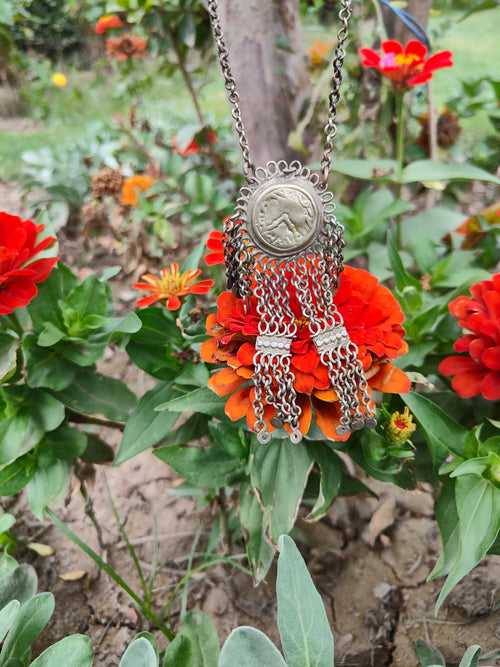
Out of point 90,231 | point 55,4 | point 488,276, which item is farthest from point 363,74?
point 55,4

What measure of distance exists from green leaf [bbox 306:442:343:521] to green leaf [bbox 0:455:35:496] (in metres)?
0.41

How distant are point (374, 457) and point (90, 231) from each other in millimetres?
1303

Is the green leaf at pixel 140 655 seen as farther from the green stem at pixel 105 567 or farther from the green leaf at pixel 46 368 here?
the green leaf at pixel 46 368

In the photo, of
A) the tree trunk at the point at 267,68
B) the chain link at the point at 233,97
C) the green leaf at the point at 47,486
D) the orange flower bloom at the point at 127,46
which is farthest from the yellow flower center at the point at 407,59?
the orange flower bloom at the point at 127,46

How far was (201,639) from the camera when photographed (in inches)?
29.1

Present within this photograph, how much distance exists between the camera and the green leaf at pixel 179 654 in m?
0.66

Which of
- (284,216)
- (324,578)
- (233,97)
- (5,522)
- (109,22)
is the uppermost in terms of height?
(109,22)

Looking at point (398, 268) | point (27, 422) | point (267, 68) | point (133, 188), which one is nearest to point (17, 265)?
point (27, 422)

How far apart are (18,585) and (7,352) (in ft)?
1.03

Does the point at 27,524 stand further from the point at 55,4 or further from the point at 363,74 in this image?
the point at 55,4

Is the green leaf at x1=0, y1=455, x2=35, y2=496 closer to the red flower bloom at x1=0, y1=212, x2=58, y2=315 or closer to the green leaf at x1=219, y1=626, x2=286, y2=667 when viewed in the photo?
the red flower bloom at x1=0, y1=212, x2=58, y2=315

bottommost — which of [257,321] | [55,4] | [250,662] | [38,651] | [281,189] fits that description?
[38,651]

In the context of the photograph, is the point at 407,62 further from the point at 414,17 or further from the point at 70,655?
the point at 70,655

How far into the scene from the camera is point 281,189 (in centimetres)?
64
